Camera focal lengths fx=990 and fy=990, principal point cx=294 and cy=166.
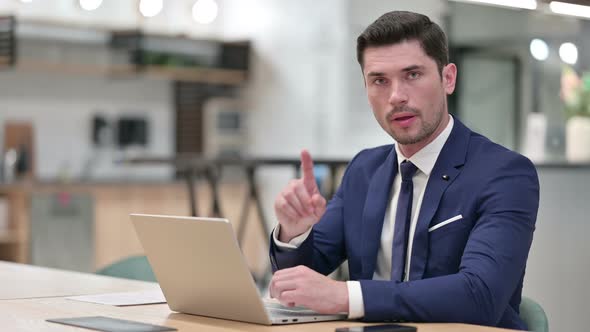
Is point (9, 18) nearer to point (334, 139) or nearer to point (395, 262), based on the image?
point (334, 139)

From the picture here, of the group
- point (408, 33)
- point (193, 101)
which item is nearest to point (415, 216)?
point (408, 33)

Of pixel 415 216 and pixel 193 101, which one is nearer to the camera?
pixel 415 216

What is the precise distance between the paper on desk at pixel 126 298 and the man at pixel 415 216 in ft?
0.94

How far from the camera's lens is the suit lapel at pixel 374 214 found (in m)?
2.24

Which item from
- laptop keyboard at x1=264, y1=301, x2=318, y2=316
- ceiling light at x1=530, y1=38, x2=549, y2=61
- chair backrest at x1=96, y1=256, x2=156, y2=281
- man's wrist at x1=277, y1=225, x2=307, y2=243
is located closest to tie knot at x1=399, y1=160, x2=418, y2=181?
man's wrist at x1=277, y1=225, x2=307, y2=243

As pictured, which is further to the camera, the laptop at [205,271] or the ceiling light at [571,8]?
the ceiling light at [571,8]

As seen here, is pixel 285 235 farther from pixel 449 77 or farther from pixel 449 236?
pixel 449 77

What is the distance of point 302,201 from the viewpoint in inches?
78.2

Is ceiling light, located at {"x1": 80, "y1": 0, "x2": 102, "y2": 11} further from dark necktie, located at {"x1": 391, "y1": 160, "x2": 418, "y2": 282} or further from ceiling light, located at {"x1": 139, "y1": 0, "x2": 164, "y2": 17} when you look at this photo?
dark necktie, located at {"x1": 391, "y1": 160, "x2": 418, "y2": 282}

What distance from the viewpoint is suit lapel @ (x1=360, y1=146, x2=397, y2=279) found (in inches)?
88.2

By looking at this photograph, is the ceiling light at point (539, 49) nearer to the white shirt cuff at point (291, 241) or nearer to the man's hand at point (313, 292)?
the white shirt cuff at point (291, 241)

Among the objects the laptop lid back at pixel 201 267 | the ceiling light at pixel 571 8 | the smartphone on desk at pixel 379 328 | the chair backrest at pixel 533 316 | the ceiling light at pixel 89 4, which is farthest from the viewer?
the ceiling light at pixel 89 4

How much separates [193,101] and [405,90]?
24.3 feet

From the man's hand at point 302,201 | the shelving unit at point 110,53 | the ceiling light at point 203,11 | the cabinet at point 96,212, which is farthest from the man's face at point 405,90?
the ceiling light at point 203,11
